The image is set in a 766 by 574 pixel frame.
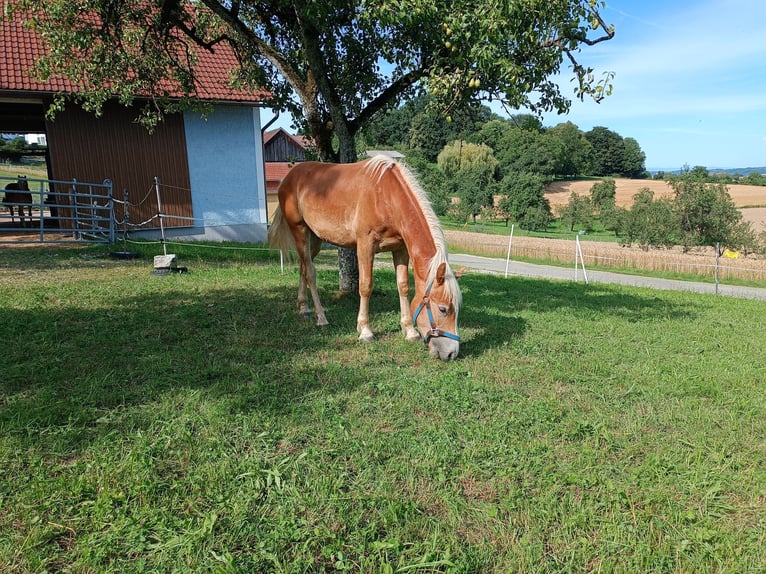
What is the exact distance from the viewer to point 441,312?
4648 millimetres

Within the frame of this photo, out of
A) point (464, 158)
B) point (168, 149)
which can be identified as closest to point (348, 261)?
Result: point (168, 149)

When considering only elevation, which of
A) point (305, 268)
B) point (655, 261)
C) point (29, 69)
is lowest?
point (655, 261)

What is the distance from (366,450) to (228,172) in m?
15.5

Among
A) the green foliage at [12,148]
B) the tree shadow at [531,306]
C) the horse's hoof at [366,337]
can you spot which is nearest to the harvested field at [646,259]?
the tree shadow at [531,306]

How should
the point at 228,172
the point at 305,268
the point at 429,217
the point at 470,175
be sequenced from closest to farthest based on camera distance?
the point at 429,217, the point at 305,268, the point at 228,172, the point at 470,175

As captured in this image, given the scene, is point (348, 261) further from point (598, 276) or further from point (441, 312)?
point (598, 276)

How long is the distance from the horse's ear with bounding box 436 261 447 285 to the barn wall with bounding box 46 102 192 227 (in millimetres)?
11917

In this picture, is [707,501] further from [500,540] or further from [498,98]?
[498,98]

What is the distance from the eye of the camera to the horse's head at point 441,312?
459cm

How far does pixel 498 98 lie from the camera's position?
251 inches

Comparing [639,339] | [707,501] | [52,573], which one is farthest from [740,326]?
[52,573]

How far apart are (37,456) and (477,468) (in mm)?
2730

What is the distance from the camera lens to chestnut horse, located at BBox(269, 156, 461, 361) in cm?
468

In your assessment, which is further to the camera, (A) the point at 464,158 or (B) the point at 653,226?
(A) the point at 464,158
